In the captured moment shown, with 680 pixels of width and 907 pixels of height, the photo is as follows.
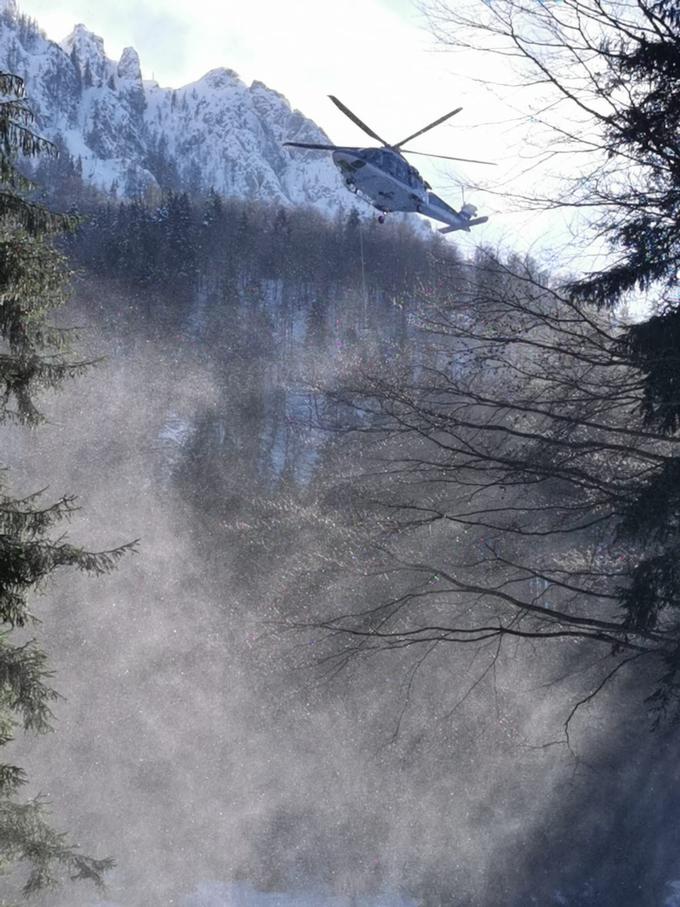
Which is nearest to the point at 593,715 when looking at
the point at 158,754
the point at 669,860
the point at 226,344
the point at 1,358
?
the point at 669,860

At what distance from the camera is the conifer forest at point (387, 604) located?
493 cm

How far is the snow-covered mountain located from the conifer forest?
137 metres

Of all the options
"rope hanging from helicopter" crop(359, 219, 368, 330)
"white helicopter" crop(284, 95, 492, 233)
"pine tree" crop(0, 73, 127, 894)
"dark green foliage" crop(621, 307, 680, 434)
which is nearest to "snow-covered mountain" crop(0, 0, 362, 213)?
"rope hanging from helicopter" crop(359, 219, 368, 330)

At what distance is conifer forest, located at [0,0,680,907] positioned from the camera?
16.2ft

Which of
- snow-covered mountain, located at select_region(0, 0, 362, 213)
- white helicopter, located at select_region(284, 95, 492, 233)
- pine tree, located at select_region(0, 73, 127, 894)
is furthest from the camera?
snow-covered mountain, located at select_region(0, 0, 362, 213)

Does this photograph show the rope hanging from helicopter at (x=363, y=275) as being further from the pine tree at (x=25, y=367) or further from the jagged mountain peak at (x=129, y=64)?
the jagged mountain peak at (x=129, y=64)

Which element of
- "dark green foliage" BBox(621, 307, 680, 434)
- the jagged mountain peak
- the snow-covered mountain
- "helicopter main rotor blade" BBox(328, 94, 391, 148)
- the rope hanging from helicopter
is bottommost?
"dark green foliage" BBox(621, 307, 680, 434)

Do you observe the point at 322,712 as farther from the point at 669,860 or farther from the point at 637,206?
the point at 637,206

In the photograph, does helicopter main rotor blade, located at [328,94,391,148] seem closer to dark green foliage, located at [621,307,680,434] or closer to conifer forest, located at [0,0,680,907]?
conifer forest, located at [0,0,680,907]

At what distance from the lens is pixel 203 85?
184 meters

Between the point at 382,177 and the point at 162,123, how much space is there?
167888 millimetres

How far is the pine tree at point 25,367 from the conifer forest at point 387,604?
19 mm

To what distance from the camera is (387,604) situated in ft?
16.1

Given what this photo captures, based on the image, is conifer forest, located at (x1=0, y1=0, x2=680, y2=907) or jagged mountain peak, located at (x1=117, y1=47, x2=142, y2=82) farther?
jagged mountain peak, located at (x1=117, y1=47, x2=142, y2=82)
